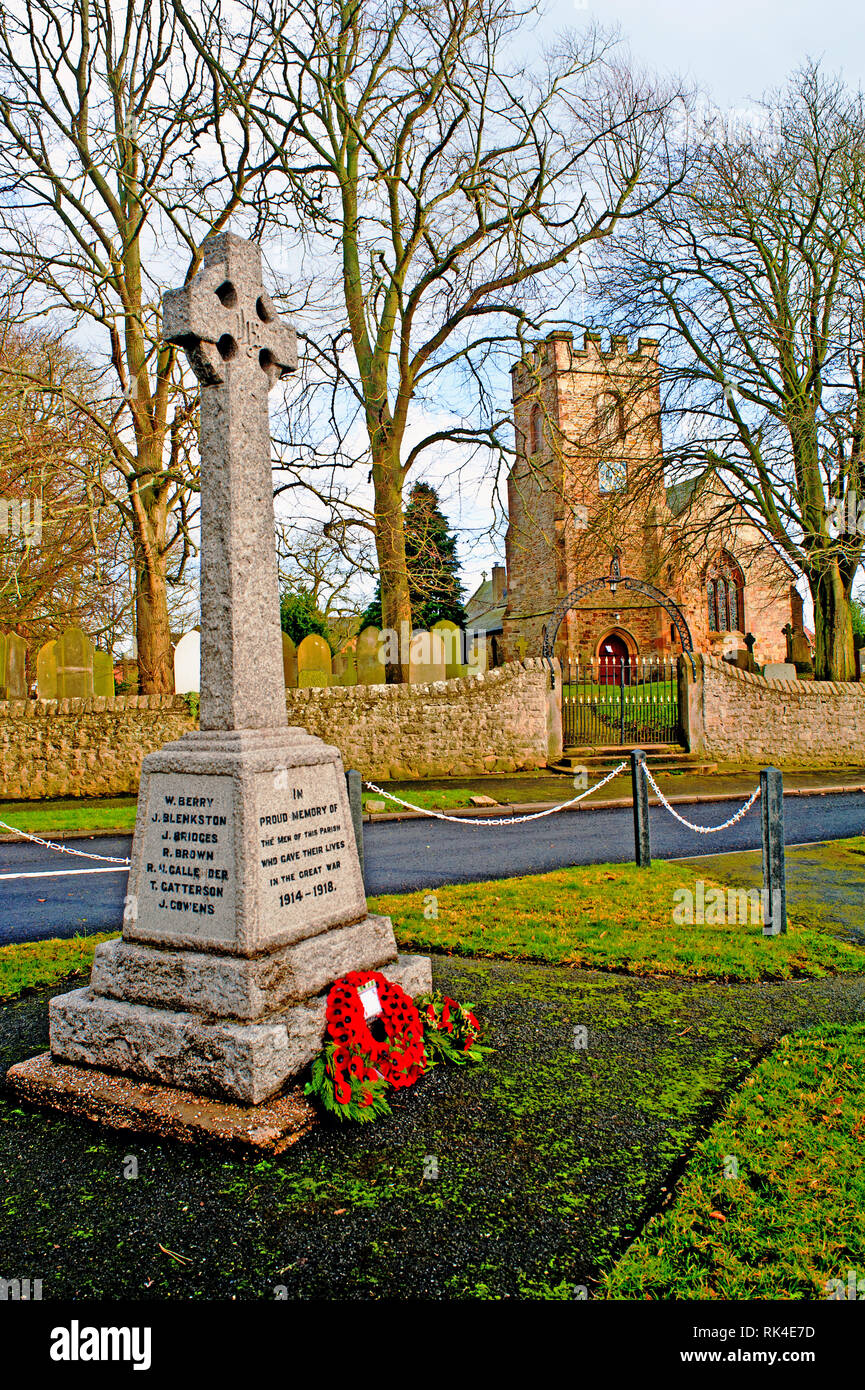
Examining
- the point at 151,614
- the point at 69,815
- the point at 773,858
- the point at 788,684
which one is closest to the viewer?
the point at 773,858

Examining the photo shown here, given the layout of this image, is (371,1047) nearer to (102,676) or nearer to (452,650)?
(452,650)

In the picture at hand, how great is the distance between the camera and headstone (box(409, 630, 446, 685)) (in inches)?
598

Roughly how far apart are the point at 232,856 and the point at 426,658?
40.4 feet

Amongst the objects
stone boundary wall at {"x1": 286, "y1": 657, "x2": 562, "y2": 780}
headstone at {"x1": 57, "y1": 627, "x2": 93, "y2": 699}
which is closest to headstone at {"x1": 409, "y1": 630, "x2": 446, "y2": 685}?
stone boundary wall at {"x1": 286, "y1": 657, "x2": 562, "y2": 780}

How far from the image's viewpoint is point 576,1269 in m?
2.21

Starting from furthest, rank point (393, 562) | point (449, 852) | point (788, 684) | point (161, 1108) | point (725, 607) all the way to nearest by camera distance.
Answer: point (725, 607) < point (788, 684) < point (393, 562) < point (449, 852) < point (161, 1108)

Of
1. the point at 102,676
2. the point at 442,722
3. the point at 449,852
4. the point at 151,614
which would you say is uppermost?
the point at 151,614

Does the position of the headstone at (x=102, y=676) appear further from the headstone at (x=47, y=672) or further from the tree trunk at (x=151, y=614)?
the tree trunk at (x=151, y=614)

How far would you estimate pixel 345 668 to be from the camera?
15664 millimetres

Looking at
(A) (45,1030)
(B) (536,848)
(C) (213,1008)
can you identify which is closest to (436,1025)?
(C) (213,1008)

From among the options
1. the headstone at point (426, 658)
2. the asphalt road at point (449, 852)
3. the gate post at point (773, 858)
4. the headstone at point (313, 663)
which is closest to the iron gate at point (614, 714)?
the headstone at point (426, 658)

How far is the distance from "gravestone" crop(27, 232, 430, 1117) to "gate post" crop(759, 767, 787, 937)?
280cm

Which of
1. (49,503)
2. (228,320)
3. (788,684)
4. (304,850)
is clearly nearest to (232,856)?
(304,850)
